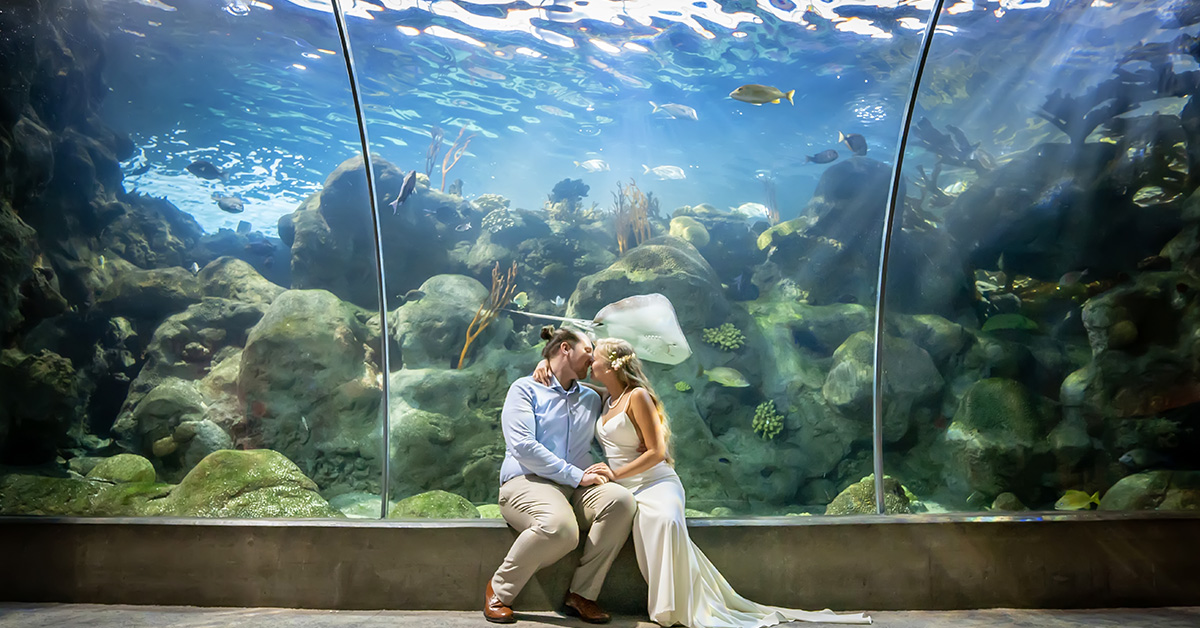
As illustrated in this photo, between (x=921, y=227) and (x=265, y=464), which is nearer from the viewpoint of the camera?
(x=265, y=464)

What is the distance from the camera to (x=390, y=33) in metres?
7.97

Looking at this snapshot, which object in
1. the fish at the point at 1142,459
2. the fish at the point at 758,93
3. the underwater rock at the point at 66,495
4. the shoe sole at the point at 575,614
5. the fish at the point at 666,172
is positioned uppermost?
the fish at the point at 758,93

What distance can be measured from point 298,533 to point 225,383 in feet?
18.3

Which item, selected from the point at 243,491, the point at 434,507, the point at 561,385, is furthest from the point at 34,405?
the point at 561,385

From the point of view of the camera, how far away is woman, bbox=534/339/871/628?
105 inches

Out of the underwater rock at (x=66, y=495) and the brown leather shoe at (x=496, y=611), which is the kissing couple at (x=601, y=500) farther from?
the underwater rock at (x=66, y=495)

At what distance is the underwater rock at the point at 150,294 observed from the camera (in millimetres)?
7648

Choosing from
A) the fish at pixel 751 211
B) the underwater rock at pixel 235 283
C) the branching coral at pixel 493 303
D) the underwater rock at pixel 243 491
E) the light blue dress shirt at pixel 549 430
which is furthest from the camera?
the fish at pixel 751 211

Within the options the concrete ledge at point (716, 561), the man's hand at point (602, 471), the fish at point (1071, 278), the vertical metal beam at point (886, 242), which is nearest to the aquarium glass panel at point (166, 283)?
the concrete ledge at point (716, 561)

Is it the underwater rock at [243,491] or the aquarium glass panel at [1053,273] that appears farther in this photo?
the aquarium glass panel at [1053,273]

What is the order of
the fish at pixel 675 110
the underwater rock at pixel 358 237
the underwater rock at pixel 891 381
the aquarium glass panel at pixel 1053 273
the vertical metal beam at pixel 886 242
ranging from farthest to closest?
1. the fish at pixel 675 110
2. the underwater rock at pixel 358 237
3. the underwater rock at pixel 891 381
4. the aquarium glass panel at pixel 1053 273
5. the vertical metal beam at pixel 886 242

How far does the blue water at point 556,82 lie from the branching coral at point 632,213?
1.25ft

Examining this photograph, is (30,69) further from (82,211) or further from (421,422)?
(421,422)

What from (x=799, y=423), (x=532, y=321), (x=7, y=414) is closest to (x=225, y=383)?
(x=7, y=414)
